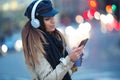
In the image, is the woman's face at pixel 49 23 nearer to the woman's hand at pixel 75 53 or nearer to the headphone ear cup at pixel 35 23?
the headphone ear cup at pixel 35 23

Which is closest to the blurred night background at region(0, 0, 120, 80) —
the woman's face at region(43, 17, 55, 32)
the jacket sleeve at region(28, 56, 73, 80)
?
the woman's face at region(43, 17, 55, 32)

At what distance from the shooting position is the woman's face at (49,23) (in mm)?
4355

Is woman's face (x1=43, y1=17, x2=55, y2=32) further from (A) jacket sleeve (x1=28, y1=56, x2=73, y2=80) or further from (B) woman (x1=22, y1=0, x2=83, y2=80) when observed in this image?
(A) jacket sleeve (x1=28, y1=56, x2=73, y2=80)

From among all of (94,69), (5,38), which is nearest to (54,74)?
(94,69)

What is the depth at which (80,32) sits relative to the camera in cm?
1841

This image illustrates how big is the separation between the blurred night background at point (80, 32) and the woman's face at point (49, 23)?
9.42 m

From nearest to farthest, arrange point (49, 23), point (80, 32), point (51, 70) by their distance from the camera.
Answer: point (51, 70) → point (49, 23) → point (80, 32)

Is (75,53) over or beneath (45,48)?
beneath

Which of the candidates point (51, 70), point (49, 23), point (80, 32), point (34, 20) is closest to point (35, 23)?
point (34, 20)

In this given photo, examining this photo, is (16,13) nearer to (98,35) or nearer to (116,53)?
(98,35)

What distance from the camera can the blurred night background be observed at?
1551 cm

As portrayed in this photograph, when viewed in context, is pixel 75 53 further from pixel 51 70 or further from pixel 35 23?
pixel 35 23

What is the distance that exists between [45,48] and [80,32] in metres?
14.2

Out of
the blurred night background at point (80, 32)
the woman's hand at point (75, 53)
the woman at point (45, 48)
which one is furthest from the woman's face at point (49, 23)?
the blurred night background at point (80, 32)
